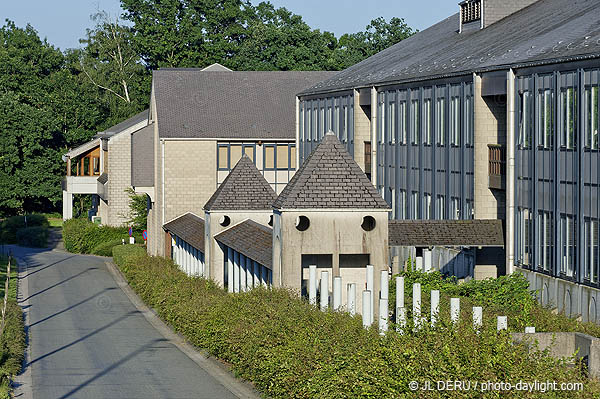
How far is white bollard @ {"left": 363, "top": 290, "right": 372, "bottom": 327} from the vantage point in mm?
22047

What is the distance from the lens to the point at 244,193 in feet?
122

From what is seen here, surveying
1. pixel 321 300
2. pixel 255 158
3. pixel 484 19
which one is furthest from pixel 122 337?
pixel 255 158

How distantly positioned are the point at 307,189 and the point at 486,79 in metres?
11.0

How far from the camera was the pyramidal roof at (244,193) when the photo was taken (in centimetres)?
3688

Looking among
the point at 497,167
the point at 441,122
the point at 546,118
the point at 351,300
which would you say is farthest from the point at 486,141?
the point at 351,300

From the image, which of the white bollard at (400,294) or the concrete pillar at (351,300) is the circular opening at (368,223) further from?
the white bollard at (400,294)

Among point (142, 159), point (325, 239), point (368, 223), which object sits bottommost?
point (325, 239)

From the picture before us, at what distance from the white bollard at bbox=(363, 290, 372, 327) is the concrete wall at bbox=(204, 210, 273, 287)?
15050mm

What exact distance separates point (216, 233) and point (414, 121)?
10.1 meters

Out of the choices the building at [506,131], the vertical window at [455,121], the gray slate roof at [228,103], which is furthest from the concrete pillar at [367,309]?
A: the gray slate roof at [228,103]

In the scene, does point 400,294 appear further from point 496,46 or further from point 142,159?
point 142,159

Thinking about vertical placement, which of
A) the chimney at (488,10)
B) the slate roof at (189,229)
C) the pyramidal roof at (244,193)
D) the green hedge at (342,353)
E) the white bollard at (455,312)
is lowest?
the green hedge at (342,353)

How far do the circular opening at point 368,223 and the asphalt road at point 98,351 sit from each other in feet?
17.0

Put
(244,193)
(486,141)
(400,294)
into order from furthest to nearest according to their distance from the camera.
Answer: (244,193), (486,141), (400,294)
